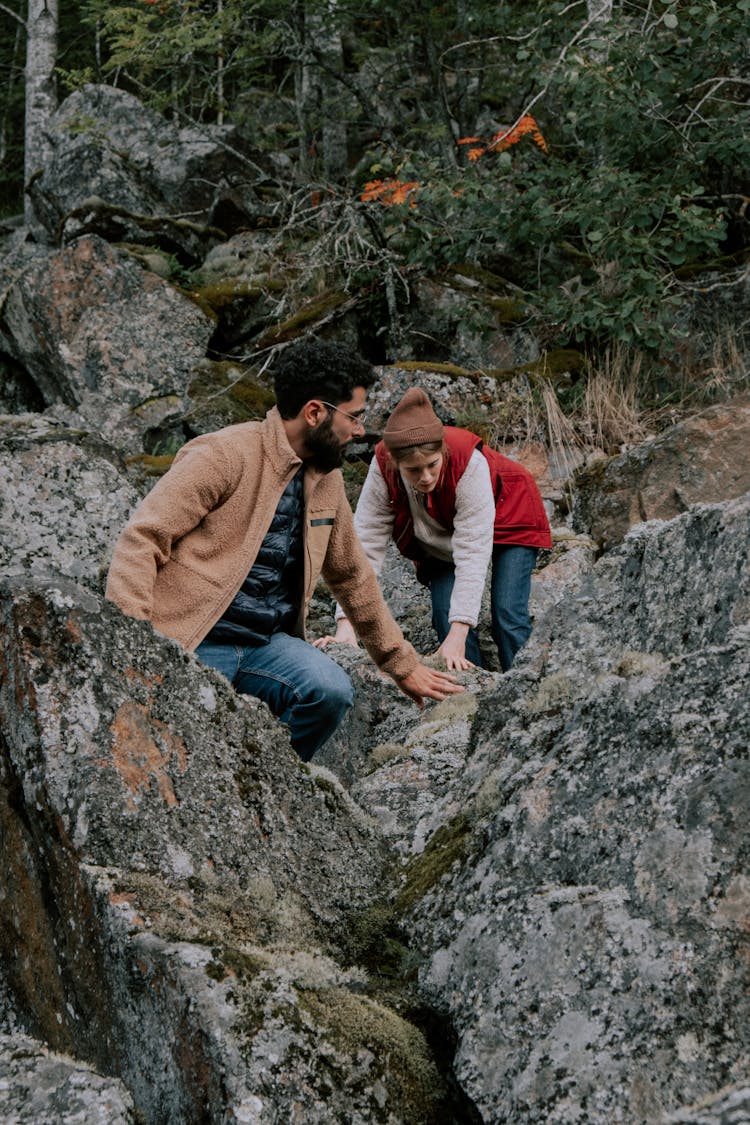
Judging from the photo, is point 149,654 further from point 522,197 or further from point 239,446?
point 522,197

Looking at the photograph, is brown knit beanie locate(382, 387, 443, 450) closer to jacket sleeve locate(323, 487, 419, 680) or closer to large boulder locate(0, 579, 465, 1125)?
jacket sleeve locate(323, 487, 419, 680)

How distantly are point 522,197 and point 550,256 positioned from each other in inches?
83.8

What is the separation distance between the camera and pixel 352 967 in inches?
128

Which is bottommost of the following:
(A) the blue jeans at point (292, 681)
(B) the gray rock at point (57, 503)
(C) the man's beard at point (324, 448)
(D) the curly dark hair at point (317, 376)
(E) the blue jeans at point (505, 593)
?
(E) the blue jeans at point (505, 593)

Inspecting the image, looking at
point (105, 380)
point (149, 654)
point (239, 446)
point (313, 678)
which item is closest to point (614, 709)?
point (149, 654)

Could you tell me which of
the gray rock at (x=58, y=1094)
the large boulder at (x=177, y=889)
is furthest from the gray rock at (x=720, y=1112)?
the gray rock at (x=58, y=1094)

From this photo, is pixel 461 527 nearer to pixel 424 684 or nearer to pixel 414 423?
pixel 414 423

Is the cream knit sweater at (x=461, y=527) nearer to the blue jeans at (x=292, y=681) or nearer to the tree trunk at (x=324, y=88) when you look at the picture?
the blue jeans at (x=292, y=681)

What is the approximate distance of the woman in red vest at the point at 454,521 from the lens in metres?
6.36

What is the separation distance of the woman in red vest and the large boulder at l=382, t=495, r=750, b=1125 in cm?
262

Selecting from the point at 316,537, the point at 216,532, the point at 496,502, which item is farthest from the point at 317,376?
the point at 496,502

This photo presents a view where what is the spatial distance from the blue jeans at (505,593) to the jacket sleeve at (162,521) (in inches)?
102

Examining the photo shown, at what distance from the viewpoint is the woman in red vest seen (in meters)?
6.36

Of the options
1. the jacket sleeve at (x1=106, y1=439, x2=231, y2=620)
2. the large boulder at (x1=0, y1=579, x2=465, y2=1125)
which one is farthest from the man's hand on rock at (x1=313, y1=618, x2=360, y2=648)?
the large boulder at (x1=0, y1=579, x2=465, y2=1125)
